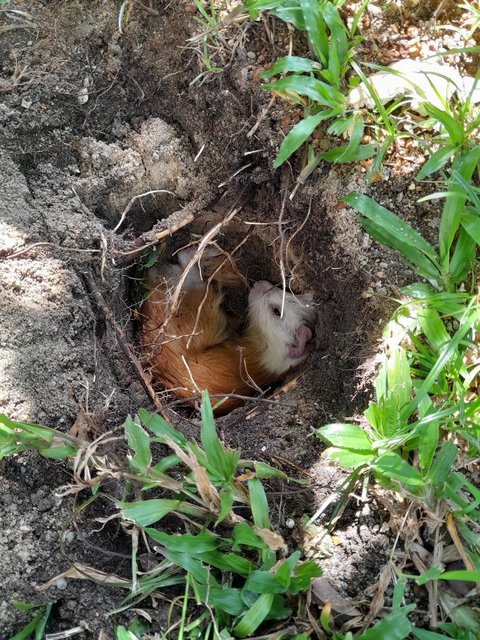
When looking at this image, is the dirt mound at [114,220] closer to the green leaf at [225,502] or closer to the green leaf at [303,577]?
the green leaf at [303,577]

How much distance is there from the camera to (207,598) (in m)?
1.77

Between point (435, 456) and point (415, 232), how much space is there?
75 centimetres

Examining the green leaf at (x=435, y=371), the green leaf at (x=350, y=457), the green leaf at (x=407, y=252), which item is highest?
the green leaf at (x=407, y=252)

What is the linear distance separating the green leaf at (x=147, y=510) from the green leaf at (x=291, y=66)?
1.46 meters

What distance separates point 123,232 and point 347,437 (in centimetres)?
122

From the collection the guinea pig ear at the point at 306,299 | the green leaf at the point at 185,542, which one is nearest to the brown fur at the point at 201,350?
the guinea pig ear at the point at 306,299

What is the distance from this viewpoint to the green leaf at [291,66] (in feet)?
6.97

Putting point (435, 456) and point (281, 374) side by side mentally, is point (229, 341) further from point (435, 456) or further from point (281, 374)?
point (435, 456)

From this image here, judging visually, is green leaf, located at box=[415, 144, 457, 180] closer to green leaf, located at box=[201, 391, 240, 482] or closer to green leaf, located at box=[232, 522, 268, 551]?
green leaf, located at box=[201, 391, 240, 482]

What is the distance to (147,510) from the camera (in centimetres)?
180

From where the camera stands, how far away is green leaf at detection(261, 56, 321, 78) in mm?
2125

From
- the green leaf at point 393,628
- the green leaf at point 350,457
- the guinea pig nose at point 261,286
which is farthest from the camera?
the guinea pig nose at point 261,286

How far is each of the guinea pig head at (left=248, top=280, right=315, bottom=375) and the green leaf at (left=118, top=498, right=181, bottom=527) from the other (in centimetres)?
150

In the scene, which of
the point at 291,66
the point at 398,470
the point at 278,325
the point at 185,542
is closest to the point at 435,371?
the point at 398,470
